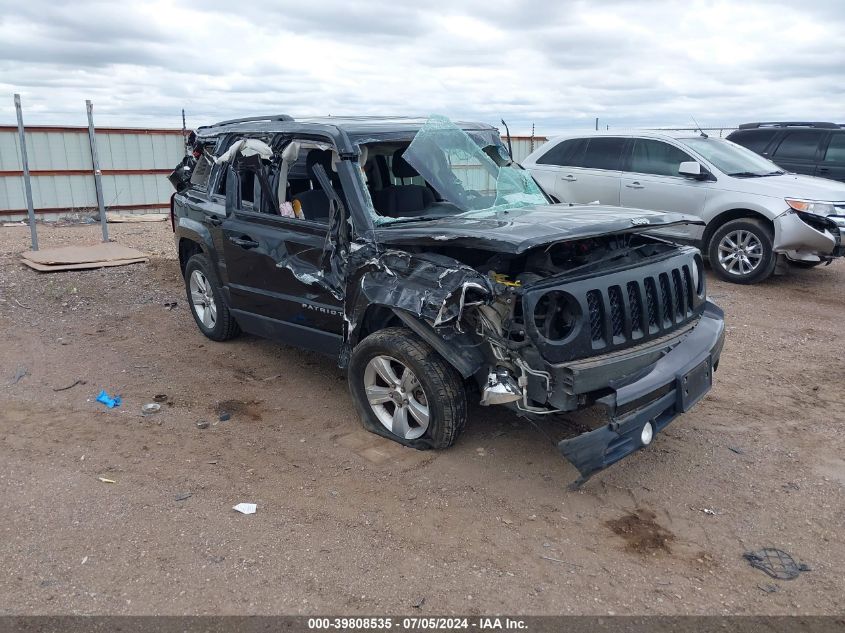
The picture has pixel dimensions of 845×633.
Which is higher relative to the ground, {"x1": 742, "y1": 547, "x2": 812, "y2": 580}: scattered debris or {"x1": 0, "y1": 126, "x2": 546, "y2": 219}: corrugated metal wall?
{"x1": 0, "y1": 126, "x2": 546, "y2": 219}: corrugated metal wall

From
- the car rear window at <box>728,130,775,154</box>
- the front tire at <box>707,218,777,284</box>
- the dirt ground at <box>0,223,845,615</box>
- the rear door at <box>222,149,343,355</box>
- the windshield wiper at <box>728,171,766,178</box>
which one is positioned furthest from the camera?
the car rear window at <box>728,130,775,154</box>

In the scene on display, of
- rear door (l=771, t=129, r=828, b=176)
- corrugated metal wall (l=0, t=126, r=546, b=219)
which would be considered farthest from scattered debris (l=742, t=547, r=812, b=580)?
corrugated metal wall (l=0, t=126, r=546, b=219)

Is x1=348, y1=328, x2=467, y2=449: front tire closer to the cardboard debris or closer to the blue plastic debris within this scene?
the blue plastic debris

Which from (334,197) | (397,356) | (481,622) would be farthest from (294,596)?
(334,197)

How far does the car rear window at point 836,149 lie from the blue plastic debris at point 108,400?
10848mm

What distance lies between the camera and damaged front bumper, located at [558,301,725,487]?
3.34 m

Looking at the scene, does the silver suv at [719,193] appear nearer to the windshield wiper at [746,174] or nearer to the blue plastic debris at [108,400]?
the windshield wiper at [746,174]

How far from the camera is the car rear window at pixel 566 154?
974 centimetres

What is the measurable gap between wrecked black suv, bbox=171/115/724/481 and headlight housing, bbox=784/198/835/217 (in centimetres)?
431

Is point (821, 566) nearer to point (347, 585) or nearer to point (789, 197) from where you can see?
point (347, 585)

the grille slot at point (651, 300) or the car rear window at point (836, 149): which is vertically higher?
the car rear window at point (836, 149)

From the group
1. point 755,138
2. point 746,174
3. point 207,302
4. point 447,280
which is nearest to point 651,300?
point 447,280

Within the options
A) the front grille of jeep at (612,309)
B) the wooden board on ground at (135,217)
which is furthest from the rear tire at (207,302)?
the wooden board on ground at (135,217)

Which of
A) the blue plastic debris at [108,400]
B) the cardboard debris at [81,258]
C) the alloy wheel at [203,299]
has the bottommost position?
the blue plastic debris at [108,400]
